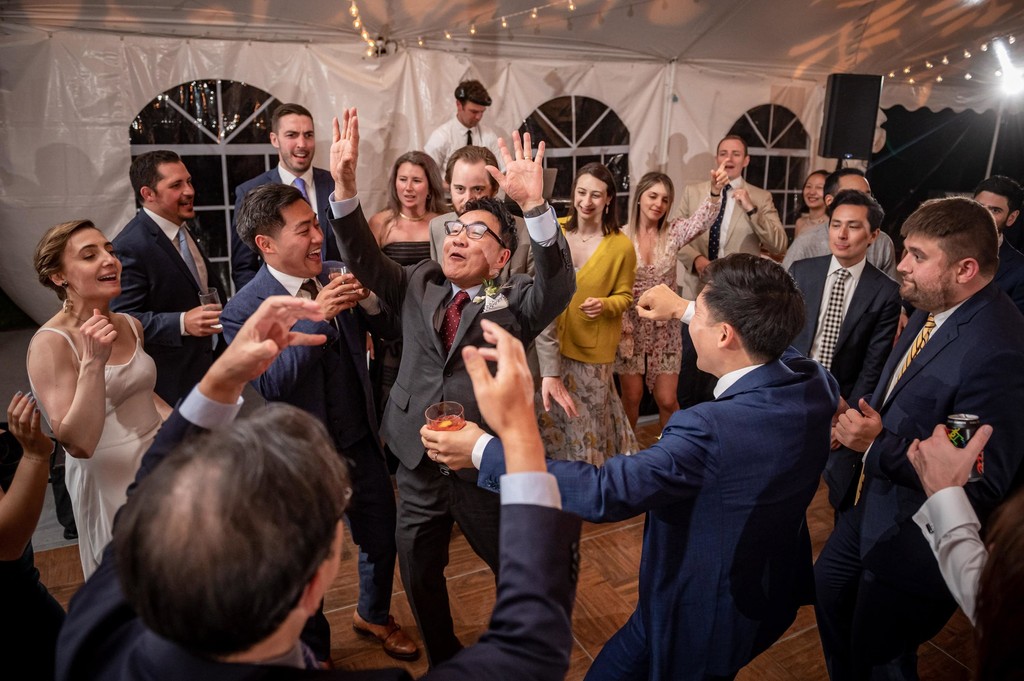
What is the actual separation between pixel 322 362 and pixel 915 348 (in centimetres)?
197

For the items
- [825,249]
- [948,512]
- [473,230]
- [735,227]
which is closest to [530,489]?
[948,512]

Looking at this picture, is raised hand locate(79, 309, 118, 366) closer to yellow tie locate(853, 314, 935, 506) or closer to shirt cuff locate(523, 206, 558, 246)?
shirt cuff locate(523, 206, 558, 246)

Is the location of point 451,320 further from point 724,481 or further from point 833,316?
point 833,316

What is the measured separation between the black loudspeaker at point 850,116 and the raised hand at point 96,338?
203 inches

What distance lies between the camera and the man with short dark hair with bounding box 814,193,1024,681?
5.83 feet

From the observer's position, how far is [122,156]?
13.5 ft

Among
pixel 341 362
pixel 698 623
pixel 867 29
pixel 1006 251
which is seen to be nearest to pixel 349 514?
pixel 341 362

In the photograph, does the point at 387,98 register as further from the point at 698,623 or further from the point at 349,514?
the point at 698,623

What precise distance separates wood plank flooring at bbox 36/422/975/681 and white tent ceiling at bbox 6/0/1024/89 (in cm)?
307

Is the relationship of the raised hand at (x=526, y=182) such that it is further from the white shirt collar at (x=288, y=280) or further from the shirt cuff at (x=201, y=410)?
the shirt cuff at (x=201, y=410)

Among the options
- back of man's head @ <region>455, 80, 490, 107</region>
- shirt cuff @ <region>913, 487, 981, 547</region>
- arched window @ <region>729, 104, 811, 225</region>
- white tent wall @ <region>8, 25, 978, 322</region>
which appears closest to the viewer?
shirt cuff @ <region>913, 487, 981, 547</region>

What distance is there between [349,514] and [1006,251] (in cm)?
338

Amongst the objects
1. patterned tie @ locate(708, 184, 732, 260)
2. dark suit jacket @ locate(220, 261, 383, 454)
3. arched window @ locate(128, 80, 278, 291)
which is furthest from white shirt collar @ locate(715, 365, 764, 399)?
arched window @ locate(128, 80, 278, 291)

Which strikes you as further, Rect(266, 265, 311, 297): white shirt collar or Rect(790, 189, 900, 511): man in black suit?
Rect(790, 189, 900, 511): man in black suit
